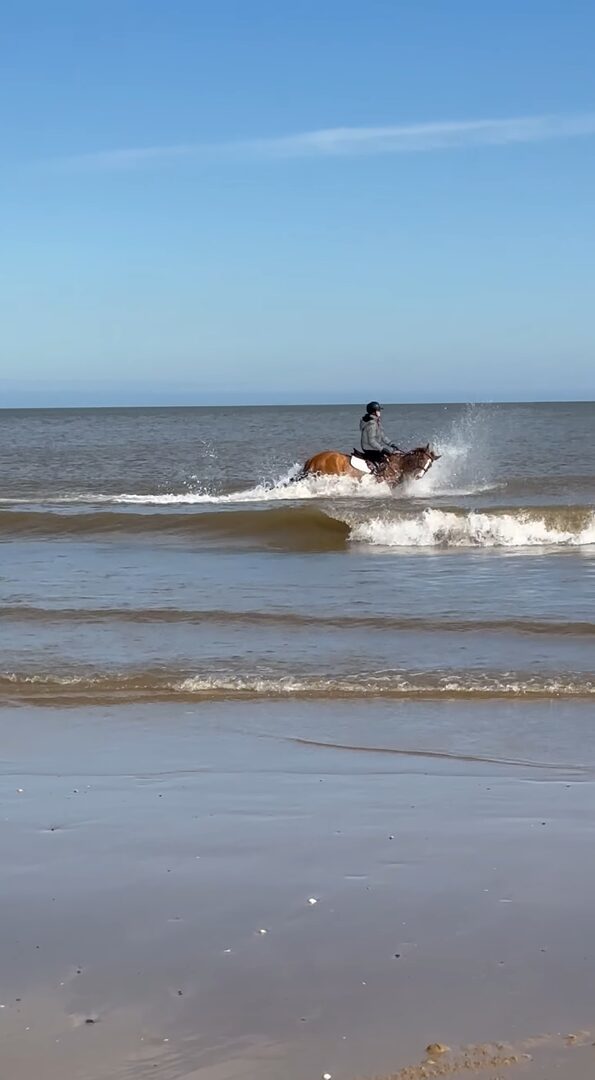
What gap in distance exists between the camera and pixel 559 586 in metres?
13.9

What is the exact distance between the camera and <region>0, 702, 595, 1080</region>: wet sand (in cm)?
359

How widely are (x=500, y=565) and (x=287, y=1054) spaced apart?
12845 mm

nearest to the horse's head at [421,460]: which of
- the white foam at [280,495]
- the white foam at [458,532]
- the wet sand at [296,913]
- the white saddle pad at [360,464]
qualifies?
the white foam at [280,495]

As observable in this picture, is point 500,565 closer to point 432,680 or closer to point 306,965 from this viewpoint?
point 432,680

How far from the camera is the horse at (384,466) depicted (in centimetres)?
2575

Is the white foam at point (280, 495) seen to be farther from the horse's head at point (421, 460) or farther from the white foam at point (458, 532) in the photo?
the white foam at point (458, 532)

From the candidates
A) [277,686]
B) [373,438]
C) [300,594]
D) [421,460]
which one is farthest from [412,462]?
[277,686]

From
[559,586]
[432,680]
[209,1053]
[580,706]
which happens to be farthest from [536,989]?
[559,586]

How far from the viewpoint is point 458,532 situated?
19.8m

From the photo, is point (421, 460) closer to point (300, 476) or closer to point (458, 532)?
point (300, 476)

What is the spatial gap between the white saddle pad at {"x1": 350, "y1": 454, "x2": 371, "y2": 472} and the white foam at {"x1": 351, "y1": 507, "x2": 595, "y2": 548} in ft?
17.0

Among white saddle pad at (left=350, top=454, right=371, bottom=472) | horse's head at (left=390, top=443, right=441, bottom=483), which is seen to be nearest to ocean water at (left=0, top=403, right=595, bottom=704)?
white saddle pad at (left=350, top=454, right=371, bottom=472)

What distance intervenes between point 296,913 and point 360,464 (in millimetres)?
21325

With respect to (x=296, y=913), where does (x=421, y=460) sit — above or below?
above
